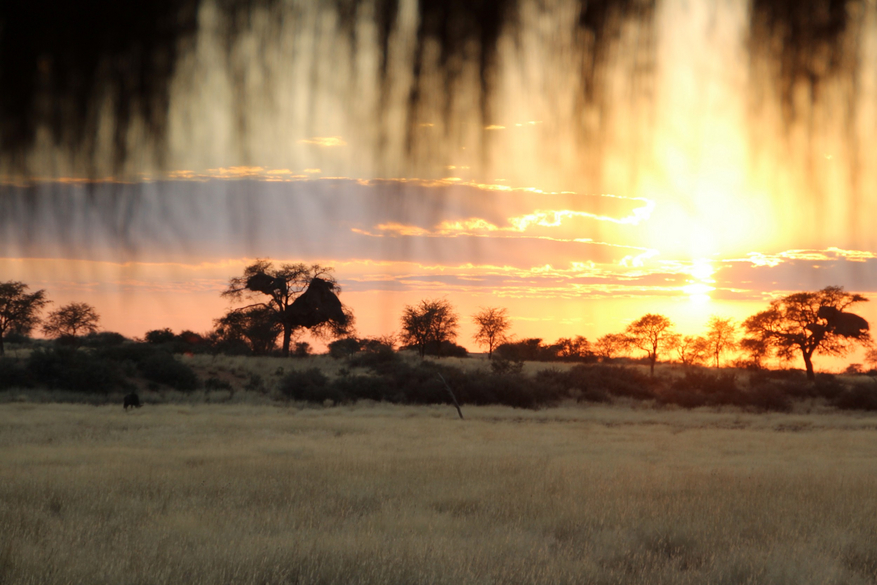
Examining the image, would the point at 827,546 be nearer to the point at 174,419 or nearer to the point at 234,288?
the point at 174,419

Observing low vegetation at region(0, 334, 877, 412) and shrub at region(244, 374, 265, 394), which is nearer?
low vegetation at region(0, 334, 877, 412)

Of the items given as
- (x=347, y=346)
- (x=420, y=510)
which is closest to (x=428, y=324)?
(x=347, y=346)

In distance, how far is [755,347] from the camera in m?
54.2

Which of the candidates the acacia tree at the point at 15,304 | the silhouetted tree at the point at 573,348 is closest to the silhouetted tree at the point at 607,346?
the silhouetted tree at the point at 573,348

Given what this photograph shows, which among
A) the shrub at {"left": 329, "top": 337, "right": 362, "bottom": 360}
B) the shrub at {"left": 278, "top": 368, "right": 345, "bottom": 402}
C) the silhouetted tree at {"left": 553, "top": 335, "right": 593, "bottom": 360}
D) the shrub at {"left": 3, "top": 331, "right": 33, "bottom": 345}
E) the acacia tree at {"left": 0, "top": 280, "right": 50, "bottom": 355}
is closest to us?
the shrub at {"left": 278, "top": 368, "right": 345, "bottom": 402}

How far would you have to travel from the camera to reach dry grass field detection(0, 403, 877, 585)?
5.86 meters

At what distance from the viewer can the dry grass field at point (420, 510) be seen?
586 centimetres

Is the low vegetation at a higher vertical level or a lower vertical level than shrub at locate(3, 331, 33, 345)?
lower

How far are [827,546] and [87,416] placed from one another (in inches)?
803

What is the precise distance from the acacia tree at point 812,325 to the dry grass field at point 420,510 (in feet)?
127

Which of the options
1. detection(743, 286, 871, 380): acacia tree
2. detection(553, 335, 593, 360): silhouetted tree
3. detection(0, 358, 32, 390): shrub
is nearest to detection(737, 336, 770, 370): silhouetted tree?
detection(743, 286, 871, 380): acacia tree

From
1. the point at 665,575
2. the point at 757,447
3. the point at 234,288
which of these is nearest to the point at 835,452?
the point at 757,447

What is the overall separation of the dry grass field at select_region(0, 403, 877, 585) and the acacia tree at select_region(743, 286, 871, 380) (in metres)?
38.7

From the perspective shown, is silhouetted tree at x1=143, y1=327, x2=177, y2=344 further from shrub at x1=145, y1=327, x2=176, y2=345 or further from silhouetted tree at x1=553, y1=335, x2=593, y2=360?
silhouetted tree at x1=553, y1=335, x2=593, y2=360
